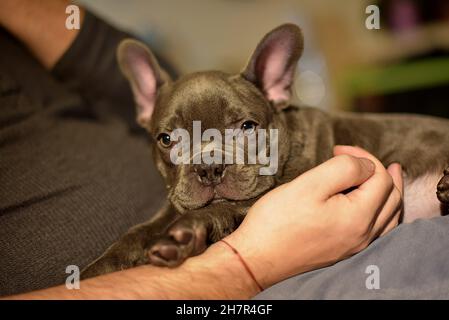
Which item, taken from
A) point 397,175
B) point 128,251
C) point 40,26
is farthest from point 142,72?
point 397,175

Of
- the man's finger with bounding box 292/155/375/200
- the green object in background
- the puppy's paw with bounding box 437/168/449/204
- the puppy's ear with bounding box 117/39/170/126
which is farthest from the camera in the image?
the green object in background

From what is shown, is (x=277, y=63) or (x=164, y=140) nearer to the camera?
(x=164, y=140)

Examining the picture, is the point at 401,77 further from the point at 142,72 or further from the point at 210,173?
the point at 210,173

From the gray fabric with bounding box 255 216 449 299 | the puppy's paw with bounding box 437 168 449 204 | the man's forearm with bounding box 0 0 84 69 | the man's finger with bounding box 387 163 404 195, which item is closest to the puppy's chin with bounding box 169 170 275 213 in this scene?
the gray fabric with bounding box 255 216 449 299

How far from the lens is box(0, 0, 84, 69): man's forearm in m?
1.92

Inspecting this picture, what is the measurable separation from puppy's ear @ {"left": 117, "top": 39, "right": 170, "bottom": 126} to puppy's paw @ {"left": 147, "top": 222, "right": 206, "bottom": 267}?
2.86 ft

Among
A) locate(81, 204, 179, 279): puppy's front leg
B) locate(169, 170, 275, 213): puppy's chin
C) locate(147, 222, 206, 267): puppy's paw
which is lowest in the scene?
locate(81, 204, 179, 279): puppy's front leg

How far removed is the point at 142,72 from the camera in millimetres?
1819

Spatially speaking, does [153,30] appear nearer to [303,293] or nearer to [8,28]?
[8,28]

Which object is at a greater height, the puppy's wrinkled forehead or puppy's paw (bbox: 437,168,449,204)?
the puppy's wrinkled forehead

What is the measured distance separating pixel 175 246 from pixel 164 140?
23.9 inches

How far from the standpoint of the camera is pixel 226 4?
5.42 meters

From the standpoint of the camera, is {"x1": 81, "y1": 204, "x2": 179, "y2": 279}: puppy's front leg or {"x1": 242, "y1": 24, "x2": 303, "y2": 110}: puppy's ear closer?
{"x1": 81, "y1": 204, "x2": 179, "y2": 279}: puppy's front leg

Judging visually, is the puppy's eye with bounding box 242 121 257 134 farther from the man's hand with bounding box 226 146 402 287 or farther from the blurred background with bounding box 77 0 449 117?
the blurred background with bounding box 77 0 449 117
